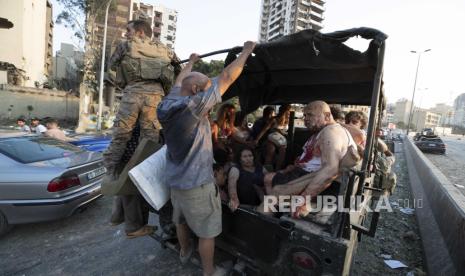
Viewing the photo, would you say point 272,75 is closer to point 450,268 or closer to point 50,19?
point 450,268

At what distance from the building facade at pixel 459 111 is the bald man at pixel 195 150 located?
127977mm

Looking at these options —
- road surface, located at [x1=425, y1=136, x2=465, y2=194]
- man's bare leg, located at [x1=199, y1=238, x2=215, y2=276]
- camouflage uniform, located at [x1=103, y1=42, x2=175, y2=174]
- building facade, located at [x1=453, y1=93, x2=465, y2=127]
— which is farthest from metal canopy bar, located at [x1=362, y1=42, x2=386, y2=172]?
building facade, located at [x1=453, y1=93, x2=465, y2=127]

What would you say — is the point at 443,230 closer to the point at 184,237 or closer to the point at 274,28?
the point at 184,237

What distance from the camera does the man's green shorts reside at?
215 centimetres

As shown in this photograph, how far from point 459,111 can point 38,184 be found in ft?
471

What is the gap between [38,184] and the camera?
11.9 ft

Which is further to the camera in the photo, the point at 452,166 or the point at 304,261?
the point at 452,166

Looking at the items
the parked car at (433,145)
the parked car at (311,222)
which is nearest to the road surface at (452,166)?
the parked car at (433,145)

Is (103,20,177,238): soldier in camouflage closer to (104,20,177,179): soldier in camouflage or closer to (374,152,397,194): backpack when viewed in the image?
(104,20,177,179): soldier in camouflage

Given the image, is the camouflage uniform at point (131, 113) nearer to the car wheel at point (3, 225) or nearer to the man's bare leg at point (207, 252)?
the man's bare leg at point (207, 252)

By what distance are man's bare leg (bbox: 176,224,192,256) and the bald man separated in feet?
0.67

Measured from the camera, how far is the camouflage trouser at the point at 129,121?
304 cm

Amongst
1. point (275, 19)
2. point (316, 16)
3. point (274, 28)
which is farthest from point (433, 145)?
point (275, 19)

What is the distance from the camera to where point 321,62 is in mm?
2570
